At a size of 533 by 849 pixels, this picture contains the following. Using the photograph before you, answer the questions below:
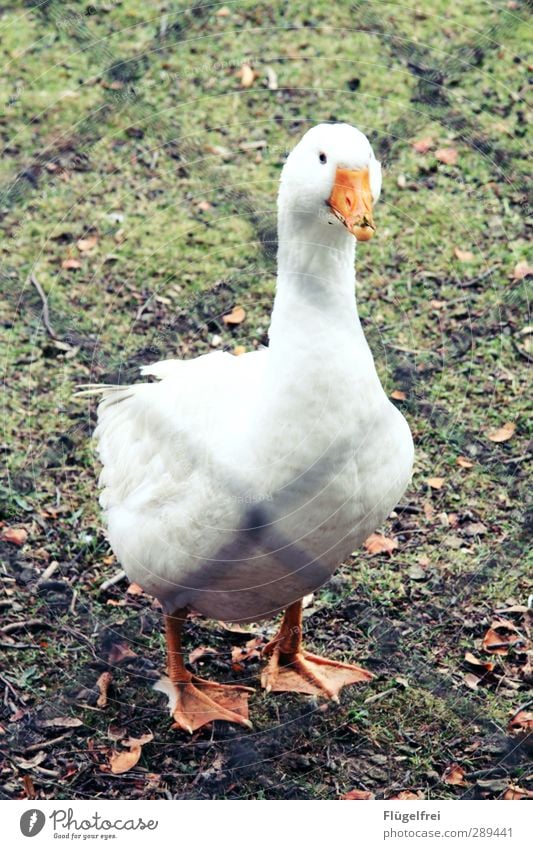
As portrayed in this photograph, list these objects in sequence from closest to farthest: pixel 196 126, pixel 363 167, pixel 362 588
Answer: pixel 363 167
pixel 362 588
pixel 196 126

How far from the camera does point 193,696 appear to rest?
3.55 m

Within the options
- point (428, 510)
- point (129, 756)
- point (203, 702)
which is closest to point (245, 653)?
point (203, 702)

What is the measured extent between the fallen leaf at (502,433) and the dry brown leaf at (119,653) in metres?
1.59

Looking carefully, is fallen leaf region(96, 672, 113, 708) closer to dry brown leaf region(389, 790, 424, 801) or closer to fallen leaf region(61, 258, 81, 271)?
dry brown leaf region(389, 790, 424, 801)

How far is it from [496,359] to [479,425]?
364 mm

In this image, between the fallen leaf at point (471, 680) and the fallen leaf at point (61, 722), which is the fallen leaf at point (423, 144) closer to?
the fallen leaf at point (471, 680)

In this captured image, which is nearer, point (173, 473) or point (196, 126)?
point (173, 473)

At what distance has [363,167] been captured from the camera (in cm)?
273

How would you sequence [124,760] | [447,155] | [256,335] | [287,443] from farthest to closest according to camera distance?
[447,155]
[256,335]
[124,760]
[287,443]

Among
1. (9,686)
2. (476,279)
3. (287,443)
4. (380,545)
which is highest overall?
(287,443)

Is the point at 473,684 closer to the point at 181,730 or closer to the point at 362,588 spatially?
the point at 362,588

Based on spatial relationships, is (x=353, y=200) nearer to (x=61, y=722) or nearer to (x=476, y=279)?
(x=61, y=722)

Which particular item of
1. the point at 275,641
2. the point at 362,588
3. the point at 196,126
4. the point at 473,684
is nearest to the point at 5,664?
the point at 275,641

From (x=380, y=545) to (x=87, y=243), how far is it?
6.45 feet
